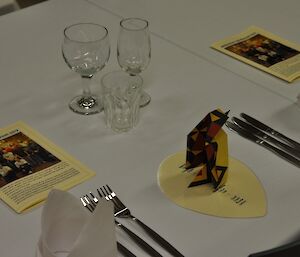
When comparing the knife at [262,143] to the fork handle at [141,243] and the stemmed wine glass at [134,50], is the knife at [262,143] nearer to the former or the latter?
the stemmed wine glass at [134,50]

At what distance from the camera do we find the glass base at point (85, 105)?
1385mm

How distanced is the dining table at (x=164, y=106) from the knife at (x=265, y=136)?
4 centimetres

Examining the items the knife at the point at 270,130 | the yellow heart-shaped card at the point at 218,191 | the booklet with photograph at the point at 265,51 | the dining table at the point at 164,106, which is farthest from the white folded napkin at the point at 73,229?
the booklet with photograph at the point at 265,51

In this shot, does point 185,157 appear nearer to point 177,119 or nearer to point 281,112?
point 177,119

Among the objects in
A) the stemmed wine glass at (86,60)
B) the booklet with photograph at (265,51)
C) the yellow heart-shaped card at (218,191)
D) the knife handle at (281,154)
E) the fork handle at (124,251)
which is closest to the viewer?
the fork handle at (124,251)

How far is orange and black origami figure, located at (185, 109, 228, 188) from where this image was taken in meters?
1.15

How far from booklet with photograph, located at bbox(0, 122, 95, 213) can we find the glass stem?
18cm

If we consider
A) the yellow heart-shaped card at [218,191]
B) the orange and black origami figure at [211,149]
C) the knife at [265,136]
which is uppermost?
the orange and black origami figure at [211,149]

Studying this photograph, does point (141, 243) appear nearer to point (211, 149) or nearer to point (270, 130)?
point (211, 149)

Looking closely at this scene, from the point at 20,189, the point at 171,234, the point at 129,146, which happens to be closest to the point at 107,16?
the point at 129,146

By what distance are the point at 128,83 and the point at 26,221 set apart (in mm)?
474

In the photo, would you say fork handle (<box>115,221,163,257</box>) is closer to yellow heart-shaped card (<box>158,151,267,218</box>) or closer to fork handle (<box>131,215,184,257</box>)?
fork handle (<box>131,215,184,257</box>)

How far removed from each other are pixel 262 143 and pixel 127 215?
1.26ft

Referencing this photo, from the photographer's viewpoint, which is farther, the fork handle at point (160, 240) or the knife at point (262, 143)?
the knife at point (262, 143)
